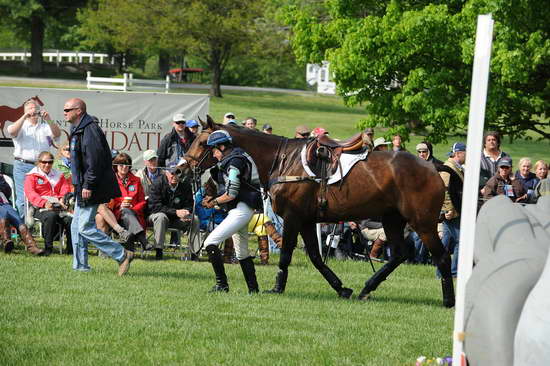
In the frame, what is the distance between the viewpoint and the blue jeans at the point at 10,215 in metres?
14.8

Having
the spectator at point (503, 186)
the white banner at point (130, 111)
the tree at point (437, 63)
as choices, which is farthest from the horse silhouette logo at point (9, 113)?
the tree at point (437, 63)

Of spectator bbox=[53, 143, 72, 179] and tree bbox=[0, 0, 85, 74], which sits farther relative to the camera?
tree bbox=[0, 0, 85, 74]

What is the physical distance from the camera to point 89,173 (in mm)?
12414

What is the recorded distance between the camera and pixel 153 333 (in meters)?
8.76

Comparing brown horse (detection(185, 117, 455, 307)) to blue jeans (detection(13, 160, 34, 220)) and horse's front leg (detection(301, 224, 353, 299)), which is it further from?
blue jeans (detection(13, 160, 34, 220))

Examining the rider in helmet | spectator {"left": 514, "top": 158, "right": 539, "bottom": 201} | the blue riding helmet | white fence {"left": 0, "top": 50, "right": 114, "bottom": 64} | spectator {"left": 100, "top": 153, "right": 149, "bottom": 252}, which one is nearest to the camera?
the rider in helmet

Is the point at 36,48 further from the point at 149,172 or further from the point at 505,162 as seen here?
the point at 505,162

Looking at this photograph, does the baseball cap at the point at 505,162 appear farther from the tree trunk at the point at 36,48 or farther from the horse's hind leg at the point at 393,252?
the tree trunk at the point at 36,48

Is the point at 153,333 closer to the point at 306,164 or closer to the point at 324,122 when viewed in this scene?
the point at 306,164

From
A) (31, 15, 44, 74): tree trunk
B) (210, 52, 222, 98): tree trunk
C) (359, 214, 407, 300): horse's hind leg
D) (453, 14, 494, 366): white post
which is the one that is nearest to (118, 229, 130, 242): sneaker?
(359, 214, 407, 300): horse's hind leg

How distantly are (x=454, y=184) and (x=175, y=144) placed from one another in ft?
18.7

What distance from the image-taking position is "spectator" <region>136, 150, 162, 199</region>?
16078 mm

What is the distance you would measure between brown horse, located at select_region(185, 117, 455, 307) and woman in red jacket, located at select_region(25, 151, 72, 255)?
4.62 metres

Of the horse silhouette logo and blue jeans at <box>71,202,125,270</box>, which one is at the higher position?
the horse silhouette logo
